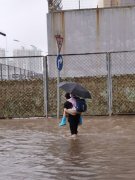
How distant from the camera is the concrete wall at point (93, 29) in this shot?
2356cm

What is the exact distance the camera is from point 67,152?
9.83 metres

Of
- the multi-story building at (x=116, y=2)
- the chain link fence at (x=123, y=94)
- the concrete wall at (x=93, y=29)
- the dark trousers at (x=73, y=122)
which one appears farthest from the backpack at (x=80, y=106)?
the multi-story building at (x=116, y=2)

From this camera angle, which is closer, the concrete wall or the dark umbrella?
the dark umbrella

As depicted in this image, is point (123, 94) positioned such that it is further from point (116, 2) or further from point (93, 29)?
point (116, 2)

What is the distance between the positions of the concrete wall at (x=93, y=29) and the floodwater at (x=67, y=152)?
870 cm

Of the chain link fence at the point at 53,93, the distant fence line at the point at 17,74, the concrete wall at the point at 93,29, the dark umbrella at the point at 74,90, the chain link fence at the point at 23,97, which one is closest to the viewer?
the dark umbrella at the point at 74,90

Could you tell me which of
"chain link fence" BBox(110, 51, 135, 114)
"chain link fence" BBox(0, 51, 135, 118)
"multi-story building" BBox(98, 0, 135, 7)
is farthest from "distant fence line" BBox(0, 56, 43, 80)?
"multi-story building" BBox(98, 0, 135, 7)

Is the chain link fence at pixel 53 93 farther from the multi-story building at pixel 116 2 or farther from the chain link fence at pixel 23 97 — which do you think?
the multi-story building at pixel 116 2

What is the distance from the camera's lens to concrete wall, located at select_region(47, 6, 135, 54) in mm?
23562

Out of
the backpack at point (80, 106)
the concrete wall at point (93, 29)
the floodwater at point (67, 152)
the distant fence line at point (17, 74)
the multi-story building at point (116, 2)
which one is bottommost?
the floodwater at point (67, 152)

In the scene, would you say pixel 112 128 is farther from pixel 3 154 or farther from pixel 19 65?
pixel 19 65

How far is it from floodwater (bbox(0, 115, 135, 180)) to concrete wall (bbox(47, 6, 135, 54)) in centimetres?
870

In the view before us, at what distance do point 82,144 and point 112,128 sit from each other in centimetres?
325

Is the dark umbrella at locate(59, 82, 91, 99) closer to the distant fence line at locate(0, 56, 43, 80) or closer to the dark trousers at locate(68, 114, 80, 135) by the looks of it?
the dark trousers at locate(68, 114, 80, 135)
